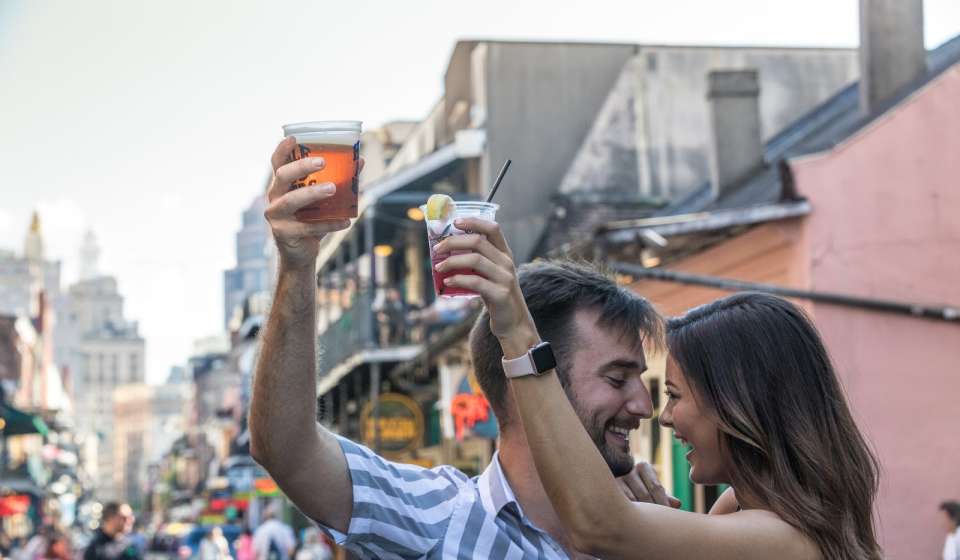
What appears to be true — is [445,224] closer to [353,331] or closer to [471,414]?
[471,414]

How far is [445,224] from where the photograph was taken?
9.40 ft

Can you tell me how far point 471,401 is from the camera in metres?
20.0

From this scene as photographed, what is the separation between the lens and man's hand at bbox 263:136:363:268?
118 inches

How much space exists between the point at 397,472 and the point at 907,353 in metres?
10.4

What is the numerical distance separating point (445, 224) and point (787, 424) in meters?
0.75

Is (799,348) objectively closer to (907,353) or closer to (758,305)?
(758,305)

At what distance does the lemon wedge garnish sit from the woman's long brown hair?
618 mm

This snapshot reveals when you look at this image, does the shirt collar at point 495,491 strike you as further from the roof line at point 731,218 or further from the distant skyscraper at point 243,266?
the distant skyscraper at point 243,266

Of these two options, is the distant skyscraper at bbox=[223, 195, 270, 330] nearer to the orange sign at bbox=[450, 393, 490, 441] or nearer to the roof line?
the orange sign at bbox=[450, 393, 490, 441]

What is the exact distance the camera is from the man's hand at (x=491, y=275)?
277 centimetres

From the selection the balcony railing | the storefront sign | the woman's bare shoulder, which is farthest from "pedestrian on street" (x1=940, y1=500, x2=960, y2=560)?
the balcony railing

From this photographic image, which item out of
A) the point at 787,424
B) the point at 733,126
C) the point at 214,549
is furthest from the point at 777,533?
the point at 214,549

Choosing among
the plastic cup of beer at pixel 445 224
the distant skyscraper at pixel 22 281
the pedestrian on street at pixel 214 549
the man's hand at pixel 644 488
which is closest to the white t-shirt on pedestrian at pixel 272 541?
the pedestrian on street at pixel 214 549

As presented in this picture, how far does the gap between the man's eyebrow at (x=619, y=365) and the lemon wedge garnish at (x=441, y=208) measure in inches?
37.5
